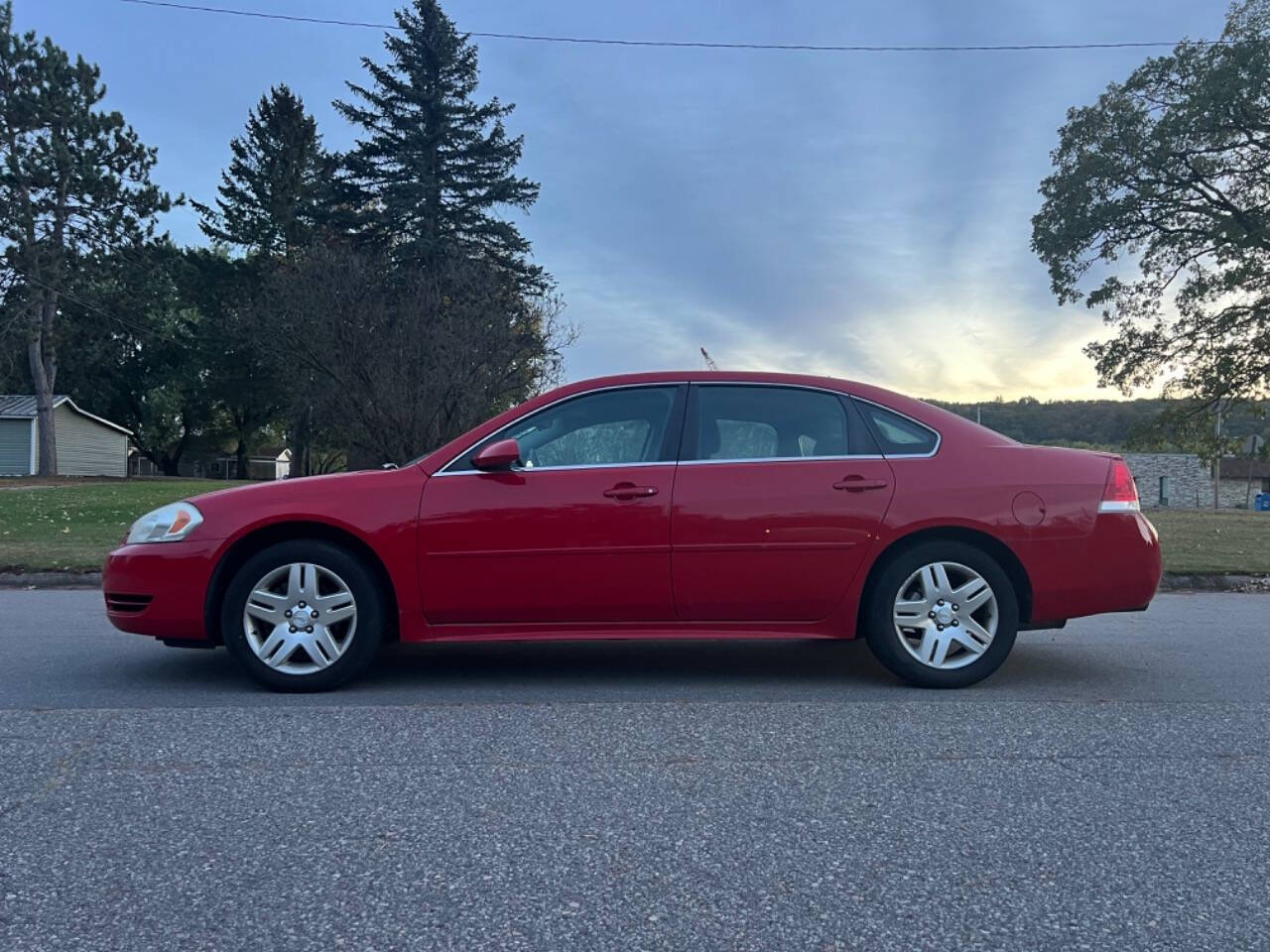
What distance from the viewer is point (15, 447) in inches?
1681

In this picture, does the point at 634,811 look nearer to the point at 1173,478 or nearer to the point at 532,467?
the point at 532,467

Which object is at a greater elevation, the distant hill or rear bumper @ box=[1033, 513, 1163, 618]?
the distant hill

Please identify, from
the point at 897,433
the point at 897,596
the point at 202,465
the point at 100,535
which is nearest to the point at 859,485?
the point at 897,433

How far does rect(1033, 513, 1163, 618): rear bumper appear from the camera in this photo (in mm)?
4902

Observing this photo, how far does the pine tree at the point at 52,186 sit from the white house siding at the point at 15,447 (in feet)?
6.59

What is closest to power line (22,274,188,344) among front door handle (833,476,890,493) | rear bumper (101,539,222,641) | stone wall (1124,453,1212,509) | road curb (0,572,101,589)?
road curb (0,572,101,589)

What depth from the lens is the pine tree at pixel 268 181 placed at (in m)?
48.0

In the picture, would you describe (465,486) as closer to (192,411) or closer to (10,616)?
(10,616)

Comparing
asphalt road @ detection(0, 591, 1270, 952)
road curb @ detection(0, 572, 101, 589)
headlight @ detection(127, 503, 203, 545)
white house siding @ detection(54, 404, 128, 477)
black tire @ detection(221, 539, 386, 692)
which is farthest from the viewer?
white house siding @ detection(54, 404, 128, 477)

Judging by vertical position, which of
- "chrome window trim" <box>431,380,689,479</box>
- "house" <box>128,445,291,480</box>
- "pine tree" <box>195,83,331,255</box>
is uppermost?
"pine tree" <box>195,83,331,255</box>

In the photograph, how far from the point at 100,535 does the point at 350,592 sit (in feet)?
37.0

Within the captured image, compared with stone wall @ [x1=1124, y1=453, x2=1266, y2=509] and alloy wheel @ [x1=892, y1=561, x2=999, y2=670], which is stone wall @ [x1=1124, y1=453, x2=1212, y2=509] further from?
alloy wheel @ [x1=892, y1=561, x2=999, y2=670]

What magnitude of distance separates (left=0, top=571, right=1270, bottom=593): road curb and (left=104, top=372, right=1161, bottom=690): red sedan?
5884mm

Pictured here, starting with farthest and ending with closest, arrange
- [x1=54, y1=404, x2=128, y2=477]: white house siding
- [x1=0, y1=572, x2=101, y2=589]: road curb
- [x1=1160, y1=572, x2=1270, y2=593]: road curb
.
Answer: [x1=54, y1=404, x2=128, y2=477]: white house siding, [x1=1160, y1=572, x2=1270, y2=593]: road curb, [x1=0, y1=572, x2=101, y2=589]: road curb
